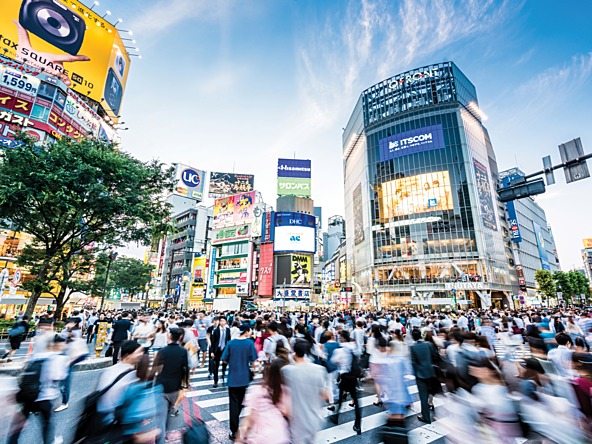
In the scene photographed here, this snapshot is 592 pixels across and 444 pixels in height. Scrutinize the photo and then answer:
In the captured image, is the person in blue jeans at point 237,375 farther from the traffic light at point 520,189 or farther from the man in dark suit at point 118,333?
the traffic light at point 520,189

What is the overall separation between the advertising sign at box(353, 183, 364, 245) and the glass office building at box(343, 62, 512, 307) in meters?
0.42

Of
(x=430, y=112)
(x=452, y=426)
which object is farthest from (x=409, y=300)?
(x=452, y=426)

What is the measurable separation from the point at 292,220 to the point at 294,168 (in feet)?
49.1

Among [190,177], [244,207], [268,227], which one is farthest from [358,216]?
[190,177]

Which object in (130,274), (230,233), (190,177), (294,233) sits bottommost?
(130,274)

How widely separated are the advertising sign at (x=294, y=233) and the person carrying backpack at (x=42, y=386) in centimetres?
5273

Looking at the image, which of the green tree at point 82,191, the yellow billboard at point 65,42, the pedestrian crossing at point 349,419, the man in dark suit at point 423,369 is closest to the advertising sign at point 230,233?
the yellow billboard at point 65,42

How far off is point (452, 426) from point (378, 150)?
2331 inches

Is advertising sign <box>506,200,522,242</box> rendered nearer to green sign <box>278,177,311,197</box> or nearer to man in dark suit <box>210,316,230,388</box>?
green sign <box>278,177,311,197</box>

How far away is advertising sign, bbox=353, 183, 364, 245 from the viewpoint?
200 feet

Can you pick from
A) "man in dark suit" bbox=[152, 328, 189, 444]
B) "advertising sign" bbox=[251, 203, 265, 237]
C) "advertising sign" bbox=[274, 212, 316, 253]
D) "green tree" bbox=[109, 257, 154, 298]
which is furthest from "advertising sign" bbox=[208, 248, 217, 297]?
"man in dark suit" bbox=[152, 328, 189, 444]

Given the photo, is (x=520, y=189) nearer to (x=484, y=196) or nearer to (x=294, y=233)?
(x=484, y=196)

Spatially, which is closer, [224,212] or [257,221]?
[257,221]

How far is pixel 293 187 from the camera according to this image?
66.7 metres
